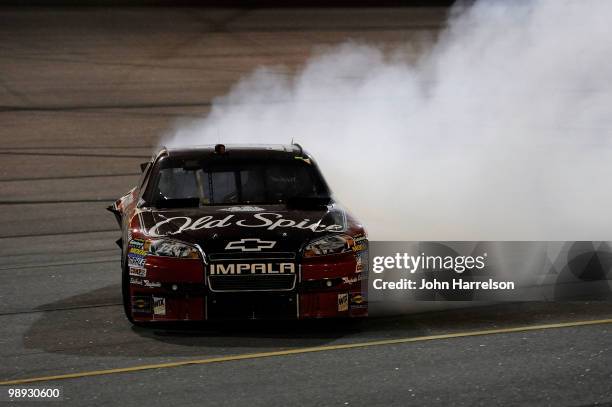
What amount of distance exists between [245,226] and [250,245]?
246 millimetres

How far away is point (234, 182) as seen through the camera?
8.95 metres

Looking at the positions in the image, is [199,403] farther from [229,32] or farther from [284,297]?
[229,32]

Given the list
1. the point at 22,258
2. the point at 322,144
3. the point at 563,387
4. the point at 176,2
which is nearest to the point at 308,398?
the point at 563,387

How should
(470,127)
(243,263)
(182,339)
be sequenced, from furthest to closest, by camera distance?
(470,127) < (182,339) < (243,263)

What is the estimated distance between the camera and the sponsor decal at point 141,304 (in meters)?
7.82

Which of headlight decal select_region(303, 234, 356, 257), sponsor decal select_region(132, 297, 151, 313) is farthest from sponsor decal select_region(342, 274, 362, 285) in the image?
sponsor decal select_region(132, 297, 151, 313)

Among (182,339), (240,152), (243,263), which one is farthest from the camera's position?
(240,152)

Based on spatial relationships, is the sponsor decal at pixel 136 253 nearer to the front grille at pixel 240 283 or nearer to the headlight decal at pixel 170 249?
the headlight decal at pixel 170 249

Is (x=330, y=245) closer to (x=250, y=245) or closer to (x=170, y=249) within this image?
(x=250, y=245)

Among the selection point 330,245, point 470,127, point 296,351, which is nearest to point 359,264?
point 330,245

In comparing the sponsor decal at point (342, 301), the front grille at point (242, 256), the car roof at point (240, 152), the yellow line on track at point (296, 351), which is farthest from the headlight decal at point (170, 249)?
the car roof at point (240, 152)

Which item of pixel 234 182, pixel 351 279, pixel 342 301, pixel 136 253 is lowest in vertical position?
pixel 342 301

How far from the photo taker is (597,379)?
21.9 ft

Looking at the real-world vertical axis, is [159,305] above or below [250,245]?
below
